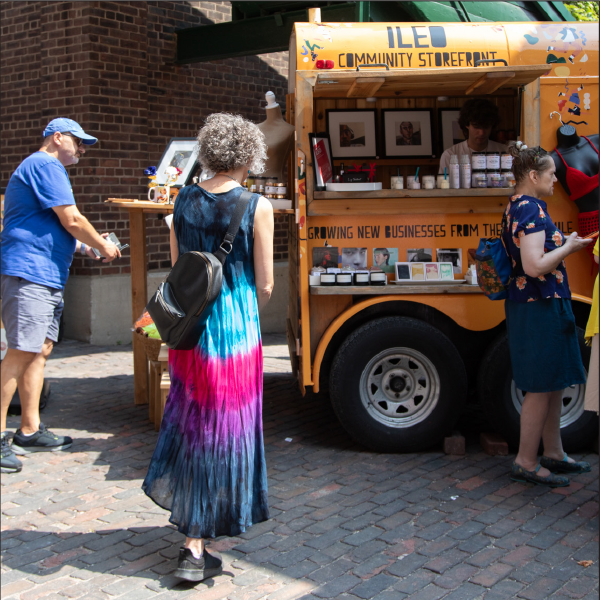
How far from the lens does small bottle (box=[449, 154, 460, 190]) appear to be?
15.6 feet

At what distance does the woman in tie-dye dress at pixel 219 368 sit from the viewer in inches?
125

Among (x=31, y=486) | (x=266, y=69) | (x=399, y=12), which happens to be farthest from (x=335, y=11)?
(x=31, y=486)

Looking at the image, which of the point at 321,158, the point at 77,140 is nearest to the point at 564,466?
the point at 321,158

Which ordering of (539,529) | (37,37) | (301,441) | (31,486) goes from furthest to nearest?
1. (37,37)
2. (301,441)
3. (31,486)
4. (539,529)

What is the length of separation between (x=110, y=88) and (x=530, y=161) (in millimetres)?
5633

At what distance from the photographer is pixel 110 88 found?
815cm

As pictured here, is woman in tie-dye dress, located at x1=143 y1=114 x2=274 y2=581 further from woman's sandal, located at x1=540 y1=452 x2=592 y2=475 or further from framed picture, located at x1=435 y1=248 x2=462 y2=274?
woman's sandal, located at x1=540 y1=452 x2=592 y2=475

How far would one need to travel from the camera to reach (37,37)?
8602 mm

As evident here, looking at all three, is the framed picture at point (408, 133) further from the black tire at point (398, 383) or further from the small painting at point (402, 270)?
the black tire at point (398, 383)

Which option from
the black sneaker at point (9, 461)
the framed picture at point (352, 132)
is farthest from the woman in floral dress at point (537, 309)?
the black sneaker at point (9, 461)

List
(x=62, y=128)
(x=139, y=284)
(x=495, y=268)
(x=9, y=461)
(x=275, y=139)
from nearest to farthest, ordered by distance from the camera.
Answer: (x=495, y=268) < (x=9, y=461) < (x=62, y=128) < (x=275, y=139) < (x=139, y=284)

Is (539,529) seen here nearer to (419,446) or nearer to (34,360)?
(419,446)

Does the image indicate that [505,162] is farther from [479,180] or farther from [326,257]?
[326,257]

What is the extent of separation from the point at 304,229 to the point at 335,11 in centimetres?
321
